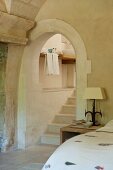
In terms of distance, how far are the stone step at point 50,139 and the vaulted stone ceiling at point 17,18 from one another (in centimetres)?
203

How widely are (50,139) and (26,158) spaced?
4.09ft

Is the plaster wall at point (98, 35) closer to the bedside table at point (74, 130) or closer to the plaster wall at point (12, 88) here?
the bedside table at point (74, 130)

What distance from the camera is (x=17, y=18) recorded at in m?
5.20

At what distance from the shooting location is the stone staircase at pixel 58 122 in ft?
20.9

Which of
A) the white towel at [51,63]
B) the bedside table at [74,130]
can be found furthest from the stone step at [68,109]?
the bedside table at [74,130]

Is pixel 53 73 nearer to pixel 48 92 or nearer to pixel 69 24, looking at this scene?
pixel 48 92

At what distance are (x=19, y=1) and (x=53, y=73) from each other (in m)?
2.23

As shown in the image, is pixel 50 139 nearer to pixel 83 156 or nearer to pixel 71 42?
pixel 71 42

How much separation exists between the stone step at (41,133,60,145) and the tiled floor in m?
0.19

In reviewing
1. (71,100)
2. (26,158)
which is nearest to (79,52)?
(26,158)

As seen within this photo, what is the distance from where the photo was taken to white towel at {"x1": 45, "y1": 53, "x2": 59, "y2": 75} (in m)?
6.96

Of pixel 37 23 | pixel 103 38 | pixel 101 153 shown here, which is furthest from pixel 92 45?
pixel 101 153

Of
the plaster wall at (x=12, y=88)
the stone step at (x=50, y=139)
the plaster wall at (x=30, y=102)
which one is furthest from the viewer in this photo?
the stone step at (x=50, y=139)

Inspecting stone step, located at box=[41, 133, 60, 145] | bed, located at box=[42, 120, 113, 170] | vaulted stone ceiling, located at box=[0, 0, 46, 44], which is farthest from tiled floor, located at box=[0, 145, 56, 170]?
vaulted stone ceiling, located at box=[0, 0, 46, 44]
